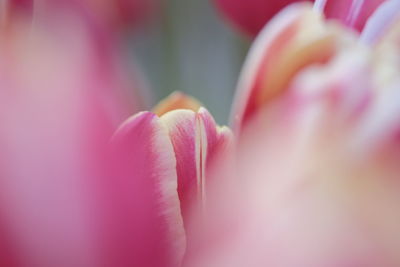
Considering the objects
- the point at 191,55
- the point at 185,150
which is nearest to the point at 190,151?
the point at 185,150

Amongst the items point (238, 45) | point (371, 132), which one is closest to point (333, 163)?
point (371, 132)

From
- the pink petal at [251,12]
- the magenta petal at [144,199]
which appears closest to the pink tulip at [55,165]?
the magenta petal at [144,199]

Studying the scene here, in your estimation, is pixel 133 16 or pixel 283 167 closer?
pixel 283 167

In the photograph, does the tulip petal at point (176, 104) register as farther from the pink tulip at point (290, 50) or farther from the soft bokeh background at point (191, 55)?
the soft bokeh background at point (191, 55)

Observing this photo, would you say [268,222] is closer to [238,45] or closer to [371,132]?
[371,132]

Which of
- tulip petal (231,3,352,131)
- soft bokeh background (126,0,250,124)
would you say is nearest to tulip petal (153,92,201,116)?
tulip petal (231,3,352,131)

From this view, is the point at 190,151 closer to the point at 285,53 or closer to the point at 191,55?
the point at 285,53

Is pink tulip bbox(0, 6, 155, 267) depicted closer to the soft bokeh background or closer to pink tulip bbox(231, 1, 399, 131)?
pink tulip bbox(231, 1, 399, 131)
